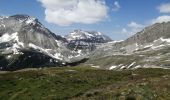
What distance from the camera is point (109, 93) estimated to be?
2658 cm

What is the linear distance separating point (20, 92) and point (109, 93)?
2747cm

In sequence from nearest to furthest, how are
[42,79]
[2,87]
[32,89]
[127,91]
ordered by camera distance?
[127,91] < [32,89] < [2,87] < [42,79]

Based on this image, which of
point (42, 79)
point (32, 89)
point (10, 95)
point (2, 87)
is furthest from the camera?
point (42, 79)

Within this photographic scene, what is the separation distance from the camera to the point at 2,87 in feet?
187

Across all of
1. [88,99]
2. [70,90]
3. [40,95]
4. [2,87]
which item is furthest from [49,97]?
[88,99]

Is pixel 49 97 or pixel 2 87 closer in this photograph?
pixel 49 97

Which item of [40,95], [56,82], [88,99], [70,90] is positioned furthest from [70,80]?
[88,99]

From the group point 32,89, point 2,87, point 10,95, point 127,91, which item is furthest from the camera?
point 2,87

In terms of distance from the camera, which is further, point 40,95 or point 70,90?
point 70,90

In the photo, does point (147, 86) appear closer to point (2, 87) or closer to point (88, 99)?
point (88, 99)

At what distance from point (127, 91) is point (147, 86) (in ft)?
7.51

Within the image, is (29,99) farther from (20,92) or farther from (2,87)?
(2,87)

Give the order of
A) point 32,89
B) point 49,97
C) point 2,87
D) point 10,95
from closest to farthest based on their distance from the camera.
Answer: point 49,97
point 10,95
point 32,89
point 2,87

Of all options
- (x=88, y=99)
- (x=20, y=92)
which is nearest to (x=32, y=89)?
→ (x=20, y=92)
